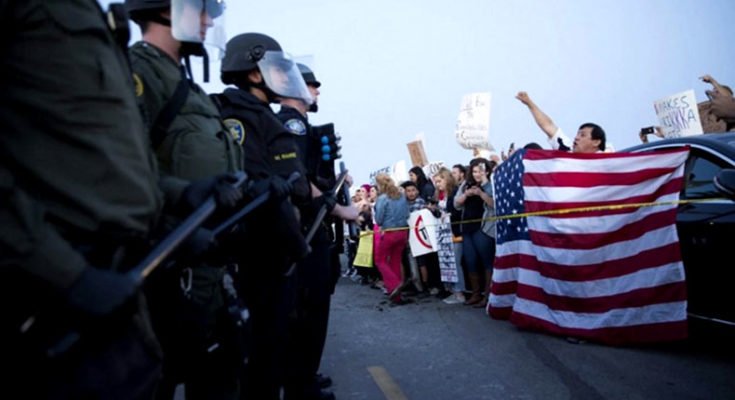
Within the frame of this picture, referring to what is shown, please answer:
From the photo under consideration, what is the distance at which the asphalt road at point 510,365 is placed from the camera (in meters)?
3.83

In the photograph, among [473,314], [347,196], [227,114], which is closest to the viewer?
[227,114]

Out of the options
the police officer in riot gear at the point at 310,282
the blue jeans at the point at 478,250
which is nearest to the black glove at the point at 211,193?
the police officer in riot gear at the point at 310,282

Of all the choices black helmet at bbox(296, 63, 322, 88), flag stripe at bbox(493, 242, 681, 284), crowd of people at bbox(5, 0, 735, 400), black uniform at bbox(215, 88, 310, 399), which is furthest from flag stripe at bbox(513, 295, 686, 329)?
black uniform at bbox(215, 88, 310, 399)

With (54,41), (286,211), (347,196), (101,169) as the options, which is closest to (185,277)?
(286,211)

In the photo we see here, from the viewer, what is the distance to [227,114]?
273cm

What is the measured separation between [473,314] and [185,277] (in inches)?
222

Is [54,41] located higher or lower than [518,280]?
higher

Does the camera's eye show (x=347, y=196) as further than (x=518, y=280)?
No

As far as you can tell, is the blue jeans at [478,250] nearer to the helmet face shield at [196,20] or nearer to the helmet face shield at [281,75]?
the helmet face shield at [281,75]

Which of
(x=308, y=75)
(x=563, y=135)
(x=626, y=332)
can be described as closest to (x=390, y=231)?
(x=563, y=135)

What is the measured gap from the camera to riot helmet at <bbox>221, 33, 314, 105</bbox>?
3023mm

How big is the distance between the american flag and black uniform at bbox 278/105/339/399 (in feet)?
8.93

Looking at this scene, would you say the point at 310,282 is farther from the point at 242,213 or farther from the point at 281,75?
the point at 242,213

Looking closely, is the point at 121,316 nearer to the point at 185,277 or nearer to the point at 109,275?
the point at 109,275
